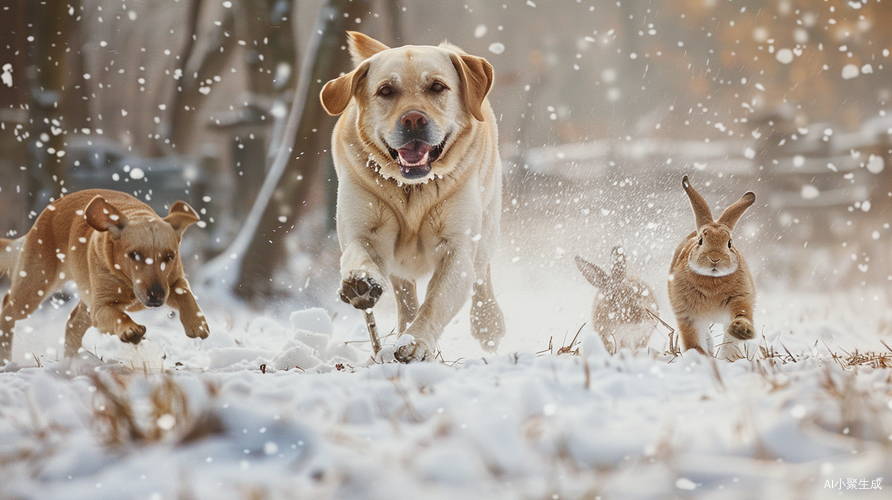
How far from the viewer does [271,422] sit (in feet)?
4.63

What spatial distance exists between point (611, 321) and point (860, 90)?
526 cm

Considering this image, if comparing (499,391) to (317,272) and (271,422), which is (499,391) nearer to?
(271,422)

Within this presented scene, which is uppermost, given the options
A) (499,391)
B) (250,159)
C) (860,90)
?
(860,90)

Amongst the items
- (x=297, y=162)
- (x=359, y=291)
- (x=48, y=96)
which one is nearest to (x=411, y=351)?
(x=359, y=291)

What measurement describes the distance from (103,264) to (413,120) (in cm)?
174

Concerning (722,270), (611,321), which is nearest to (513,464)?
(722,270)

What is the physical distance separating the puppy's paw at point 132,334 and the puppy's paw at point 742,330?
264 cm

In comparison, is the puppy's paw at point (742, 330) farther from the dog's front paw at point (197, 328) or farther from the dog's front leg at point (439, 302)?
the dog's front paw at point (197, 328)

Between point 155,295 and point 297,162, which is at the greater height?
point 297,162

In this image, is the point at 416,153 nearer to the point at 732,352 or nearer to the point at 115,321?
the point at 115,321

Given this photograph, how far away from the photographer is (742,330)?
8.07 feet

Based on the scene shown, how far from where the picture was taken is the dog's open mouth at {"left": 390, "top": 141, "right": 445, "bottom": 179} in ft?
8.86

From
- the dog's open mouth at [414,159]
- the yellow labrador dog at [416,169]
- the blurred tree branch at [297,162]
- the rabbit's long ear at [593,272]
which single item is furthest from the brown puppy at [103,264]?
the rabbit's long ear at [593,272]

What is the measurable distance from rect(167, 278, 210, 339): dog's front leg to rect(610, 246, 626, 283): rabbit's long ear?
2428 millimetres
